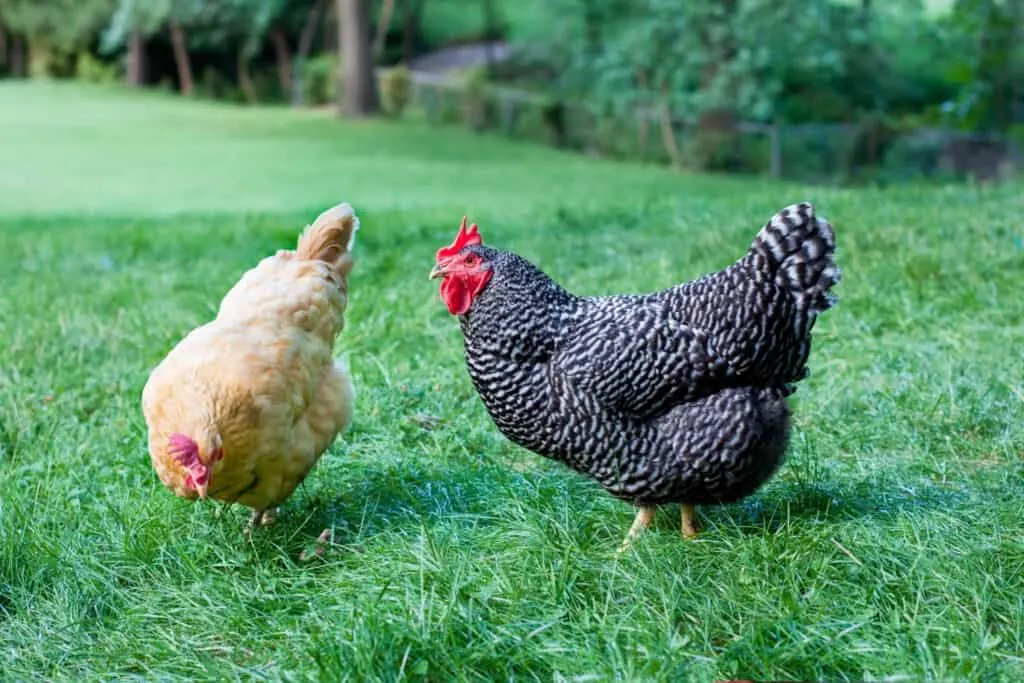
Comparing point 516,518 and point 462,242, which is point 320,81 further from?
point 516,518

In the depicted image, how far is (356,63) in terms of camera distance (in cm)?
2622

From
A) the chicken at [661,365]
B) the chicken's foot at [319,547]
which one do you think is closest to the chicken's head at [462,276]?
the chicken at [661,365]

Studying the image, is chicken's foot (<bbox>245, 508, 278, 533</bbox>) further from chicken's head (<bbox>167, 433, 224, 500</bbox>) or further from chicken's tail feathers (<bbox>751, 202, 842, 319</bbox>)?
chicken's tail feathers (<bbox>751, 202, 842, 319</bbox>)

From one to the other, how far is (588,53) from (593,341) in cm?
2014

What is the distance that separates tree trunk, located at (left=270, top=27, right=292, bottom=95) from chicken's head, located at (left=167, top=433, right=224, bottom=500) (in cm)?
3117

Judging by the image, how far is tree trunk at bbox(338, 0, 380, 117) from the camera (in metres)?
25.9

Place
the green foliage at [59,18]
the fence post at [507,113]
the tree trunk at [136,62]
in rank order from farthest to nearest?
the tree trunk at [136,62]
the green foliage at [59,18]
the fence post at [507,113]

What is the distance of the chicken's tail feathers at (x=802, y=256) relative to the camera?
3664 millimetres

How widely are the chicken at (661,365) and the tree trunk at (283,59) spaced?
31.1 meters

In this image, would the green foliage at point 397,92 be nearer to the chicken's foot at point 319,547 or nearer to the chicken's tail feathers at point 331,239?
the chicken's tail feathers at point 331,239

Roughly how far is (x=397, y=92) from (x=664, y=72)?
1004 centimetres

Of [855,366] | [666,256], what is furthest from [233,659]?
[666,256]

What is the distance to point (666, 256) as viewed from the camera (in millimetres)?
7613

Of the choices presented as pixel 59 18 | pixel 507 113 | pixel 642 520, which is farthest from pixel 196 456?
pixel 59 18
